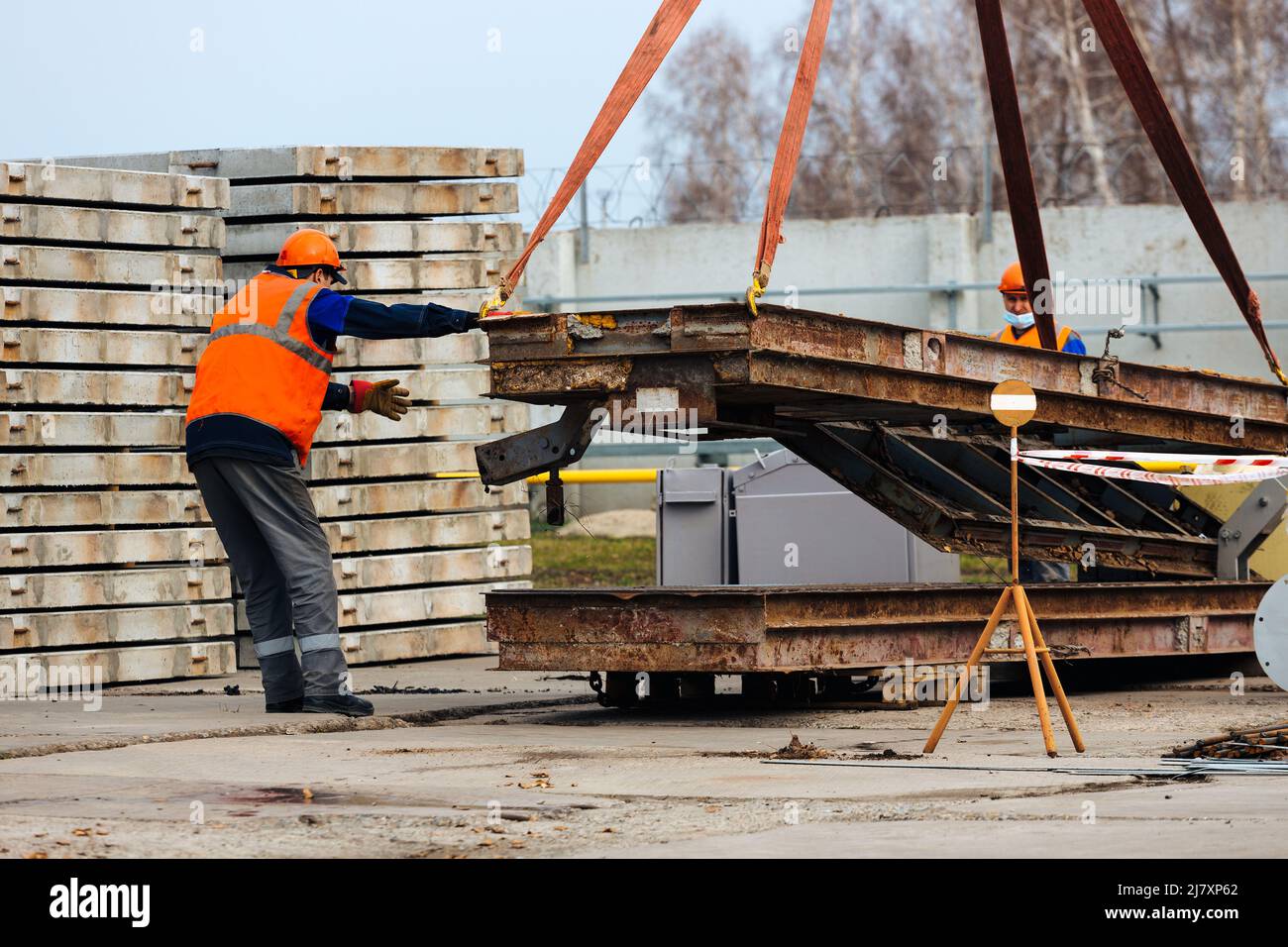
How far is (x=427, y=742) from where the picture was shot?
796 centimetres

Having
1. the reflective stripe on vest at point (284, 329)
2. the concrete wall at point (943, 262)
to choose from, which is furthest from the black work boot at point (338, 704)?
the concrete wall at point (943, 262)

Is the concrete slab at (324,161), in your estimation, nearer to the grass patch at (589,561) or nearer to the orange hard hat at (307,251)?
the orange hard hat at (307,251)

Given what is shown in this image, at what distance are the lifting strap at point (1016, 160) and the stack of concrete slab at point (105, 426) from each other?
14.8 ft

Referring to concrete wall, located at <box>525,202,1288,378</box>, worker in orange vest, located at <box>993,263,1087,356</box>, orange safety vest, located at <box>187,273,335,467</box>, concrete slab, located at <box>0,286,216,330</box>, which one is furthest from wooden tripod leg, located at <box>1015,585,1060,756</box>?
concrete wall, located at <box>525,202,1288,378</box>

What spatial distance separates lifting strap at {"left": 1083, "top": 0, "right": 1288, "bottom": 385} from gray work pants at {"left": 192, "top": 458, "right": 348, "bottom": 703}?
4466 mm

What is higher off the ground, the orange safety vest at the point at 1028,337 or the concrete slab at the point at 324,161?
the concrete slab at the point at 324,161

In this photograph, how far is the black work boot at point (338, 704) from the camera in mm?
8867

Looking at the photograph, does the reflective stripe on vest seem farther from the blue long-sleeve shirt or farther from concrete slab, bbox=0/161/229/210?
concrete slab, bbox=0/161/229/210

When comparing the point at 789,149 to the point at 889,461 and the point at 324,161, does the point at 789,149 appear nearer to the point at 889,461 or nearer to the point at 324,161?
the point at 889,461

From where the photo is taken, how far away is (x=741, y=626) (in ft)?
28.5

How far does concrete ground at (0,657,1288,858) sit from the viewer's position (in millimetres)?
5344
